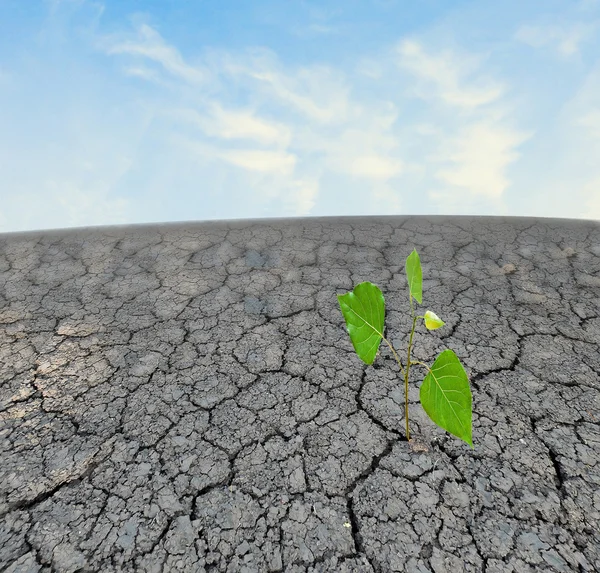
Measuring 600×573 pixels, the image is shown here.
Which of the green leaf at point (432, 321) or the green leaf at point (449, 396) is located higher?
the green leaf at point (432, 321)

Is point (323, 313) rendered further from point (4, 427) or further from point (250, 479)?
point (4, 427)

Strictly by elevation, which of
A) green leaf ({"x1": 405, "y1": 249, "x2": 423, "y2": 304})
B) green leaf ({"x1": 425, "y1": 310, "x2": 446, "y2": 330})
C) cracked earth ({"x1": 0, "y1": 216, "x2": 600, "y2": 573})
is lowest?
cracked earth ({"x1": 0, "y1": 216, "x2": 600, "y2": 573})

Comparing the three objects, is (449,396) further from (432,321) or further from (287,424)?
(287,424)

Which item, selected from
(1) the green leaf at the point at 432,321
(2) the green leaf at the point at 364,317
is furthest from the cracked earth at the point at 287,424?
(1) the green leaf at the point at 432,321

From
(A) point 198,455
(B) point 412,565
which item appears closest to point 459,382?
(B) point 412,565

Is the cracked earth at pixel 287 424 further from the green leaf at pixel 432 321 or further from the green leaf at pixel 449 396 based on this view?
the green leaf at pixel 432 321

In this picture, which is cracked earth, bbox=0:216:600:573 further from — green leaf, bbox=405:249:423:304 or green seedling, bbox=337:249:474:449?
green leaf, bbox=405:249:423:304

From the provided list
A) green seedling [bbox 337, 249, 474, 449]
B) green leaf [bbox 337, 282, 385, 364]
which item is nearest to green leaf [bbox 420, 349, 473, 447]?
green seedling [bbox 337, 249, 474, 449]
